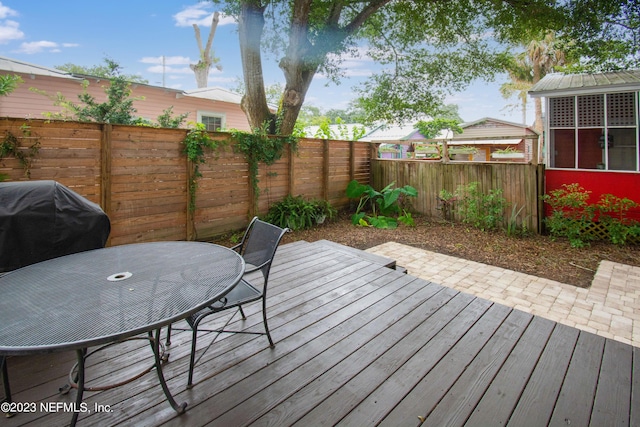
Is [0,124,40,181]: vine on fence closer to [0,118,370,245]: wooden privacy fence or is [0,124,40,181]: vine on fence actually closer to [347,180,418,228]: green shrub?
[0,118,370,245]: wooden privacy fence

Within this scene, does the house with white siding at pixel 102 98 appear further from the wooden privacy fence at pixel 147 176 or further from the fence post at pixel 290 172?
the fence post at pixel 290 172

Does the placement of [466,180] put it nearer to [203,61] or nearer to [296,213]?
[296,213]

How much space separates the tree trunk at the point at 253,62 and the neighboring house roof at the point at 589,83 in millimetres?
5070

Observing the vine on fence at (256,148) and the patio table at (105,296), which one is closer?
the patio table at (105,296)

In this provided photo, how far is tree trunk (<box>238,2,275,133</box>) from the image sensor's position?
5898 mm

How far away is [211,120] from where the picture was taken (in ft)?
33.4

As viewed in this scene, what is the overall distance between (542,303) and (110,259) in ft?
11.8

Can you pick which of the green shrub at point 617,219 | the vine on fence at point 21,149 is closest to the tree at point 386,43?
the green shrub at point 617,219

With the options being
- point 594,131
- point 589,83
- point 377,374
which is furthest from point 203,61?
point 377,374

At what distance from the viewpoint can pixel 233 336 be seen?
2053mm

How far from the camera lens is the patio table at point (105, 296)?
3.63 feet

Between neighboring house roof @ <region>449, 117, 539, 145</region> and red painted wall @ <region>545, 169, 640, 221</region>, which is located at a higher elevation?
neighboring house roof @ <region>449, 117, 539, 145</region>

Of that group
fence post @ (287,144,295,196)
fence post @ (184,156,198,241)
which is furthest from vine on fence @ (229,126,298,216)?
fence post @ (184,156,198,241)

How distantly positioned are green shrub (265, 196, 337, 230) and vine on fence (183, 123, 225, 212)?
1.36 metres
